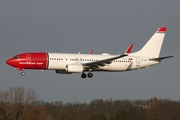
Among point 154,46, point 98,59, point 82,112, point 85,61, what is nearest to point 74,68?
point 85,61

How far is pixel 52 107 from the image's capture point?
173750 mm

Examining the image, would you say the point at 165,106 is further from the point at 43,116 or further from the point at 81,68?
the point at 81,68

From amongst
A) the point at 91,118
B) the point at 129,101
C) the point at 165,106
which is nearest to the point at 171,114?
the point at 165,106

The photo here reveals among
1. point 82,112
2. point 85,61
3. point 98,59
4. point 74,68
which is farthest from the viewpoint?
point 82,112

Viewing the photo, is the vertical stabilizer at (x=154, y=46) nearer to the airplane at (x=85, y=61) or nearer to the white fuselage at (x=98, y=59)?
the airplane at (x=85, y=61)

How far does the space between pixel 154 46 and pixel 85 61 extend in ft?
44.1

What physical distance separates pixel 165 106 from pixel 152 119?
4055mm

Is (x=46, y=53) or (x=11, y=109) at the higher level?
(x=46, y=53)

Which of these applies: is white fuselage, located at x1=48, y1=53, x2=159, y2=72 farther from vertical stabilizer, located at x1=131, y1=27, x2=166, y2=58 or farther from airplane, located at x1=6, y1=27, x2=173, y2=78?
vertical stabilizer, located at x1=131, y1=27, x2=166, y2=58

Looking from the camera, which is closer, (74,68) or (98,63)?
(74,68)

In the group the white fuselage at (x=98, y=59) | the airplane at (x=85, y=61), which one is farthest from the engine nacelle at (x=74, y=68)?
the white fuselage at (x=98, y=59)

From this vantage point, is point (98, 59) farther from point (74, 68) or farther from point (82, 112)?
point (82, 112)

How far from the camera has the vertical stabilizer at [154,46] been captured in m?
97.9

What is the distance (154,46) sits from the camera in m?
99.4
